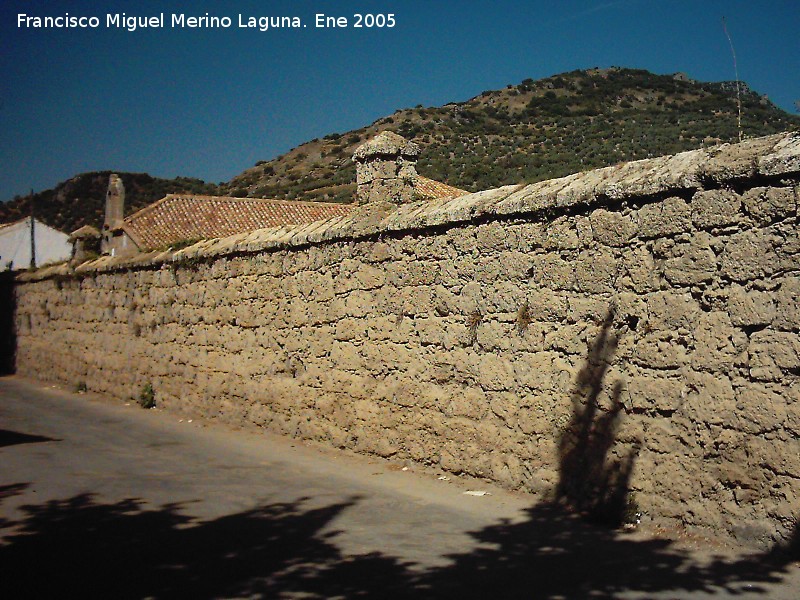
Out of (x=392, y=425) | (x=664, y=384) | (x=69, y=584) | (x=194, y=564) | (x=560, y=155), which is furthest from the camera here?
(x=560, y=155)

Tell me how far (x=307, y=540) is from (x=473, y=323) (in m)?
2.25

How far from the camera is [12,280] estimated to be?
16844 millimetres

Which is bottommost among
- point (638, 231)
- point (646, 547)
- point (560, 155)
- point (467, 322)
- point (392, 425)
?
point (646, 547)

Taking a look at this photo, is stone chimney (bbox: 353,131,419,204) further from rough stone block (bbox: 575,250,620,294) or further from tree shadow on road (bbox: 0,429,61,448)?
tree shadow on road (bbox: 0,429,61,448)

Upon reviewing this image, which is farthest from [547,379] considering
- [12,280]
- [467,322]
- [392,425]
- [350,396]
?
[12,280]

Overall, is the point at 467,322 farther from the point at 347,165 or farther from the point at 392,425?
the point at 347,165

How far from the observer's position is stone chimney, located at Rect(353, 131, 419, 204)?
26.0 feet

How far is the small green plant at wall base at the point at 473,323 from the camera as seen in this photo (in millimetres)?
6441

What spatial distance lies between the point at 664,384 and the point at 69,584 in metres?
3.69

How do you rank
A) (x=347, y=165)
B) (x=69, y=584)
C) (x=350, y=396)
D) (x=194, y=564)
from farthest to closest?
(x=347, y=165), (x=350, y=396), (x=194, y=564), (x=69, y=584)

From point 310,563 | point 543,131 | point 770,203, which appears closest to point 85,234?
point 310,563

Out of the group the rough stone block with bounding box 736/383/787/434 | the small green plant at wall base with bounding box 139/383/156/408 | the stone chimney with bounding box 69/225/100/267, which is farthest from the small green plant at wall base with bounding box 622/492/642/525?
the stone chimney with bounding box 69/225/100/267

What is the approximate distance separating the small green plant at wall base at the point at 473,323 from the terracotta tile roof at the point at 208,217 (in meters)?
22.4

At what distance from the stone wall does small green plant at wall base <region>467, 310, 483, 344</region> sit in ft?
0.05
